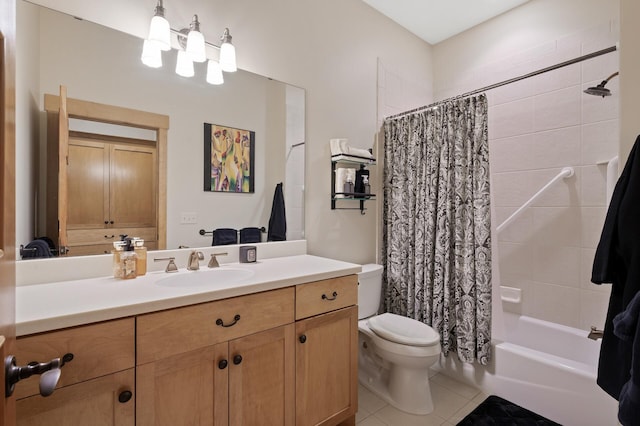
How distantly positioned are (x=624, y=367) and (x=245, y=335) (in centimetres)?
129

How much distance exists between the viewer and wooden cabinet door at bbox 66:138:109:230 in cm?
132

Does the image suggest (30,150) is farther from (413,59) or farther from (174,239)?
(413,59)

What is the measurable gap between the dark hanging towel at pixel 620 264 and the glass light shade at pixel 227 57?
68.6 inches

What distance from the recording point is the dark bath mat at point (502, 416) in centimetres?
166

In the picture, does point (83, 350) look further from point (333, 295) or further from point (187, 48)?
point (187, 48)

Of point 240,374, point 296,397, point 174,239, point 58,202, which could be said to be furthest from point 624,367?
point 58,202

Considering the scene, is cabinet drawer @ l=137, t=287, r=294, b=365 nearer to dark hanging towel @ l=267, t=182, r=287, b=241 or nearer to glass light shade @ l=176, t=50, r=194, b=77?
dark hanging towel @ l=267, t=182, r=287, b=241

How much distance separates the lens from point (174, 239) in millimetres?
1562

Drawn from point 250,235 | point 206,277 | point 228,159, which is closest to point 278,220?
point 250,235

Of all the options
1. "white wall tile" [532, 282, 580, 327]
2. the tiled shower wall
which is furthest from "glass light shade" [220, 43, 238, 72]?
"white wall tile" [532, 282, 580, 327]

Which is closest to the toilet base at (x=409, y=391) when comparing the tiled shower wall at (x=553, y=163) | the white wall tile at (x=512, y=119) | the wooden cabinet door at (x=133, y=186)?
the tiled shower wall at (x=553, y=163)

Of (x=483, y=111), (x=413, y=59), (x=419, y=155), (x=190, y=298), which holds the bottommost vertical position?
(x=190, y=298)

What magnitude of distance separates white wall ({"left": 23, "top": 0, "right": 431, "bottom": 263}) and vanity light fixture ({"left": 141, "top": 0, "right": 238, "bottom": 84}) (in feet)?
0.27

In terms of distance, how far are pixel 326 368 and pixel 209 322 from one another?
665 mm
